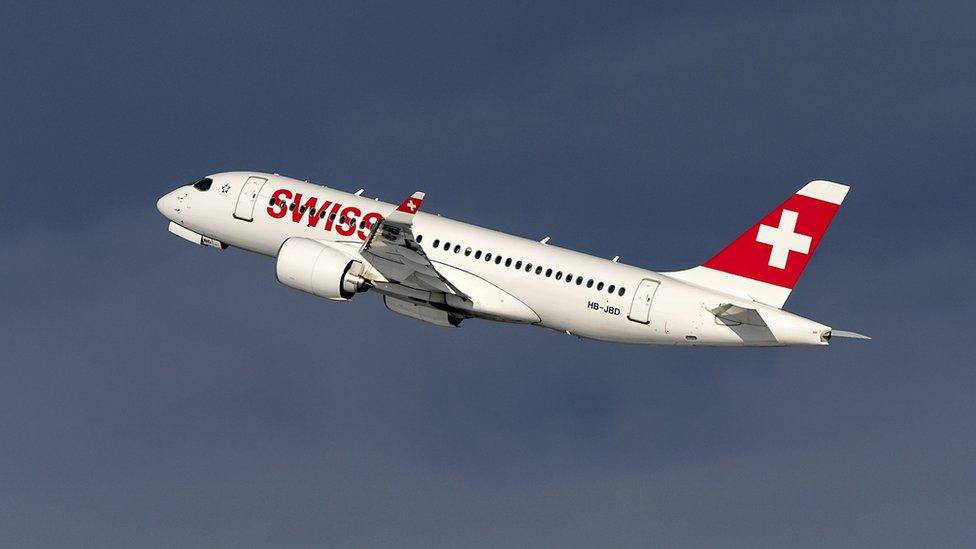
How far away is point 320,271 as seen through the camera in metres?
66.2

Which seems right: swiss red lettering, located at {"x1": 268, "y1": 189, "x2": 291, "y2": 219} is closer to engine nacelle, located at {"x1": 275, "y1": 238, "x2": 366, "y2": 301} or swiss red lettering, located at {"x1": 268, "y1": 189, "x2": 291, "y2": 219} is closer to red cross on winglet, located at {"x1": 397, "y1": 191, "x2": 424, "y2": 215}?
engine nacelle, located at {"x1": 275, "y1": 238, "x2": 366, "y2": 301}

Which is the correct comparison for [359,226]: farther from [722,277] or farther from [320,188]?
[722,277]

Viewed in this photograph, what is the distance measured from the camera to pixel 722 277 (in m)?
65.2

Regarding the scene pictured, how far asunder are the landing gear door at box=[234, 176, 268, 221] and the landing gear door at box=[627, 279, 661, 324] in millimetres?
16430

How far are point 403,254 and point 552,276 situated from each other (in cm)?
544

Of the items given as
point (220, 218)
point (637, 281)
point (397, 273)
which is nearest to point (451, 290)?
point (397, 273)

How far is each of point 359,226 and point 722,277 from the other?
13.8 meters

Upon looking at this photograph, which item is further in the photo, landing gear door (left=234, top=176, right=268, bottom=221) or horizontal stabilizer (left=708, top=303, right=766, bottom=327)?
landing gear door (left=234, top=176, right=268, bottom=221)

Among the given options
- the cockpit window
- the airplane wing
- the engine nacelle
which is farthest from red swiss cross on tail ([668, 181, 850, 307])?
the cockpit window

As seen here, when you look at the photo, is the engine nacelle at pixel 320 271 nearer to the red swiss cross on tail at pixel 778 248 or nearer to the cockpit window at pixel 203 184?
the cockpit window at pixel 203 184

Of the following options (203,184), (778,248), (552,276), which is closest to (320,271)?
(552,276)

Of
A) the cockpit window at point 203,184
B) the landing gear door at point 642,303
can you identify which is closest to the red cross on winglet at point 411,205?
the landing gear door at point 642,303

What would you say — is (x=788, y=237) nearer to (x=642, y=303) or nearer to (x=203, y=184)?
(x=642, y=303)

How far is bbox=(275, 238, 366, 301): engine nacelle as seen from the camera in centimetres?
6606
